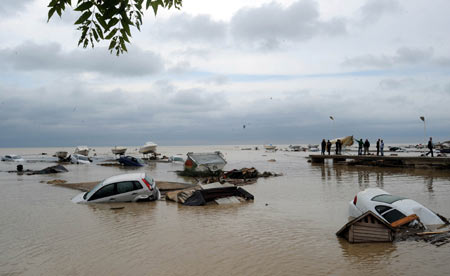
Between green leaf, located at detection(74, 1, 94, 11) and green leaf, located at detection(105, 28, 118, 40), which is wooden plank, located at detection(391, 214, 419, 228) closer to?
green leaf, located at detection(105, 28, 118, 40)

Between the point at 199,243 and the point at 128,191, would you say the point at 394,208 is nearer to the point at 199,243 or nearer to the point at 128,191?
the point at 199,243

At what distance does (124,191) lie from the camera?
47.5ft

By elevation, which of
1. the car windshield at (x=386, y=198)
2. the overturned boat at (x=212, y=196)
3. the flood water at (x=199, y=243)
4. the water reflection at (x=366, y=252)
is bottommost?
the flood water at (x=199, y=243)

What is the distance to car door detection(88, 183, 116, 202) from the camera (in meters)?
14.4

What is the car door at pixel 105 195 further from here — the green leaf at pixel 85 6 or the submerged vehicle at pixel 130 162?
the submerged vehicle at pixel 130 162

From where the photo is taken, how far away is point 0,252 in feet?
26.5

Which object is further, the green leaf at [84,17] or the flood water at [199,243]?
Answer: the flood water at [199,243]

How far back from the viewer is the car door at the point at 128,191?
47.3 ft

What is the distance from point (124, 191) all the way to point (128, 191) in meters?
0.17

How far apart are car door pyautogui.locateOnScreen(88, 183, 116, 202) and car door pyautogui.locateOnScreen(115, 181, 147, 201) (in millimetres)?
193

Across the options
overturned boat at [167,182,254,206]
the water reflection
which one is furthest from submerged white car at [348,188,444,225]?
overturned boat at [167,182,254,206]

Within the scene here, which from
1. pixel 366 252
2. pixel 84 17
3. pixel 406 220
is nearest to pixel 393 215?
pixel 406 220

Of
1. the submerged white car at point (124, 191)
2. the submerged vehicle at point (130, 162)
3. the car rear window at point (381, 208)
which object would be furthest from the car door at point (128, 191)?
the submerged vehicle at point (130, 162)

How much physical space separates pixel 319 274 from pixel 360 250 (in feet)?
5.80
